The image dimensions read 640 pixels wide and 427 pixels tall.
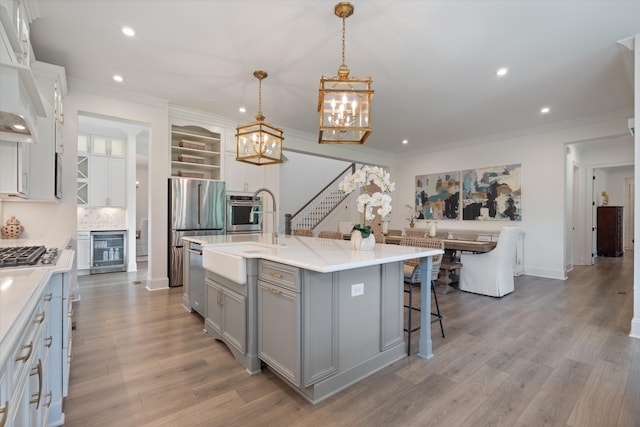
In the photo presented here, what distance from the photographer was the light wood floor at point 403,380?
180cm

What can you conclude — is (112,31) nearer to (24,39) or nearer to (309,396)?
(24,39)

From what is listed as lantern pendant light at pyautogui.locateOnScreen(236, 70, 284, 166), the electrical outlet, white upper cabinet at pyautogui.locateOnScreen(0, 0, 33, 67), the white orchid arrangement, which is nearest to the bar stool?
the electrical outlet

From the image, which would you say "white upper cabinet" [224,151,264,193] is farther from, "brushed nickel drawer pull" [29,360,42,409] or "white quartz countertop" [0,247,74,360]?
"brushed nickel drawer pull" [29,360,42,409]

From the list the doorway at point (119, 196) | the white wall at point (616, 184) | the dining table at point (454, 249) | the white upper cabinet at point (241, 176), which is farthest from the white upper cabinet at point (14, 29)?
the white wall at point (616, 184)

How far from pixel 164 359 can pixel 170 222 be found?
281cm

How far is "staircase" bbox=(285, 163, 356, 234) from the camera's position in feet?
30.6

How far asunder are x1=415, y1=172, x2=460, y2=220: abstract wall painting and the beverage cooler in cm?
677

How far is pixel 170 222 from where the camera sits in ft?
15.9

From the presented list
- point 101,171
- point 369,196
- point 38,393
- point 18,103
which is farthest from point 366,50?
point 101,171

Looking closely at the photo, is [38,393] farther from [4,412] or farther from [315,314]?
[315,314]

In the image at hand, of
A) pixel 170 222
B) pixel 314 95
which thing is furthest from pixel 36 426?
pixel 314 95

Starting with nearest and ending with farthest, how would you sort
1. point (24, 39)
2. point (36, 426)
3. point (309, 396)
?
1. point (36, 426)
2. point (309, 396)
3. point (24, 39)

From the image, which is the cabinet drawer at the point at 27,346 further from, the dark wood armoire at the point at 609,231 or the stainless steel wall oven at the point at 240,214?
the dark wood armoire at the point at 609,231

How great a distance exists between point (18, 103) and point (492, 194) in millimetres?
7242
